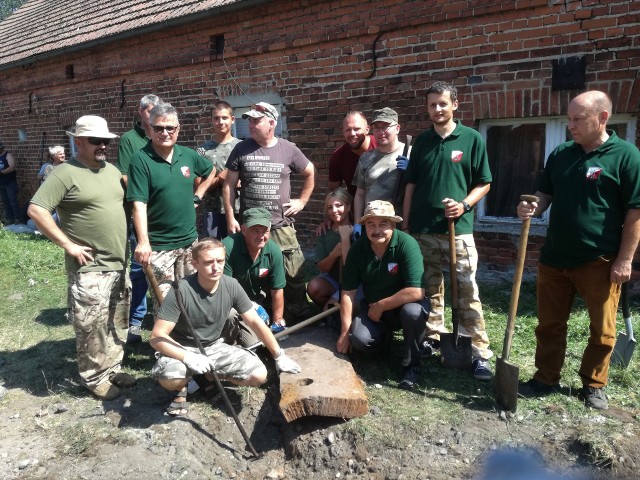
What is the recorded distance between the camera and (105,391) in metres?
3.96

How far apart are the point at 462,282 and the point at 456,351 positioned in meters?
0.50

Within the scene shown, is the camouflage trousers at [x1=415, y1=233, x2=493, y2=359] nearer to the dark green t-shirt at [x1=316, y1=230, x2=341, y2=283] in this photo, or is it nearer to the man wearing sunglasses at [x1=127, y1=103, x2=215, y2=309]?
the dark green t-shirt at [x1=316, y1=230, x2=341, y2=283]

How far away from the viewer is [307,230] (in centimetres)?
742

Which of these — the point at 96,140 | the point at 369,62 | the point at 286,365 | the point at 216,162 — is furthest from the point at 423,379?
the point at 369,62

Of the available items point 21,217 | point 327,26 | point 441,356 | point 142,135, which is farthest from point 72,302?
point 21,217

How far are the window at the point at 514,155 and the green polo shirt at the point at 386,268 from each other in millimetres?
2425

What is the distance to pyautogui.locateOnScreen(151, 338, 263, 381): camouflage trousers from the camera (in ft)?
11.7

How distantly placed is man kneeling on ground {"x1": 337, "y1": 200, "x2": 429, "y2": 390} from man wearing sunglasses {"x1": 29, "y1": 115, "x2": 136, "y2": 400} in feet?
5.48

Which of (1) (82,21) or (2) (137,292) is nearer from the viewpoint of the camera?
(2) (137,292)

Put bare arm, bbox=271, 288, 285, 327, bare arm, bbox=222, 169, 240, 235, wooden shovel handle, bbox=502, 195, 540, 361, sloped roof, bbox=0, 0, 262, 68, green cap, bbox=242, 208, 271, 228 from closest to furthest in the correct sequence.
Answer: wooden shovel handle, bbox=502, 195, 540, 361 < green cap, bbox=242, 208, 271, 228 < bare arm, bbox=271, 288, 285, 327 < bare arm, bbox=222, 169, 240, 235 < sloped roof, bbox=0, 0, 262, 68

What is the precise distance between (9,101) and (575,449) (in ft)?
Result: 44.2

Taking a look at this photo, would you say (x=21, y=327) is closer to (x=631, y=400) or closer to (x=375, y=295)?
(x=375, y=295)

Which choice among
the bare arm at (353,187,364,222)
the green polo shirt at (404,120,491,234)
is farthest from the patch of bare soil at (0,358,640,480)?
the bare arm at (353,187,364,222)

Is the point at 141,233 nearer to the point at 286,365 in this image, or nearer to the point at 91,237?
the point at 91,237
